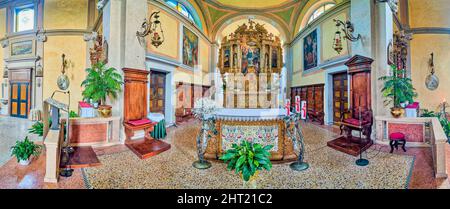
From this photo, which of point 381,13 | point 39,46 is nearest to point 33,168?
point 39,46

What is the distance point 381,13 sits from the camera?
4.68 m

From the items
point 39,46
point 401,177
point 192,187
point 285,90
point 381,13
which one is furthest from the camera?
point 285,90

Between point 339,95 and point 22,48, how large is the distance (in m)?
13.6

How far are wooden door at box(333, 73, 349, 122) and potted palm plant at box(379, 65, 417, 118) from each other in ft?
6.95

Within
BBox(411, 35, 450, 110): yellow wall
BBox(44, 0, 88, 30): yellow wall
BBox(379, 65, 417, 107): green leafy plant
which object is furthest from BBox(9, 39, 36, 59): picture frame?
BBox(411, 35, 450, 110): yellow wall

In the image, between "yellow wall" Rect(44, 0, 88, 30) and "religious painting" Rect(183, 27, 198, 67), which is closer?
"yellow wall" Rect(44, 0, 88, 30)

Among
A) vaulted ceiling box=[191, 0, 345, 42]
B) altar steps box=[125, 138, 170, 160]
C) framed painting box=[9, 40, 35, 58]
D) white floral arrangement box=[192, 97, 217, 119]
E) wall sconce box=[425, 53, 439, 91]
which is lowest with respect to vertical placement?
altar steps box=[125, 138, 170, 160]

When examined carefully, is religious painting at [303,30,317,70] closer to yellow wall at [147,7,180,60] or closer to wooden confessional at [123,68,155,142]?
yellow wall at [147,7,180,60]

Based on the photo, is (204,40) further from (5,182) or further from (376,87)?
(5,182)

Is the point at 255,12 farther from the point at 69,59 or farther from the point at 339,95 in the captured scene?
the point at 69,59

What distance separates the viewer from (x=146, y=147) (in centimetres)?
388

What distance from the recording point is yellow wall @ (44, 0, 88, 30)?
6.39m

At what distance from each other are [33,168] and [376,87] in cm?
789

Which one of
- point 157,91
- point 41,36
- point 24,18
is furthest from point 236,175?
point 24,18
